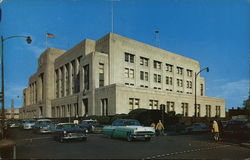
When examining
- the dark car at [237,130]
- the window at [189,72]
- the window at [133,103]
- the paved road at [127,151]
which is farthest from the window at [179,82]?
the paved road at [127,151]

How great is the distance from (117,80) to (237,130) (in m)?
35.3

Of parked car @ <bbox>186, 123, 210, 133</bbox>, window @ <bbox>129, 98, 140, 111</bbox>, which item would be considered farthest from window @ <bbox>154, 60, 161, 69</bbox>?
parked car @ <bbox>186, 123, 210, 133</bbox>

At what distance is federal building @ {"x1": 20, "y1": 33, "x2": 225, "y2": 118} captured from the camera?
161 feet

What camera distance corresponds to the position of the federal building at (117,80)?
49062mm

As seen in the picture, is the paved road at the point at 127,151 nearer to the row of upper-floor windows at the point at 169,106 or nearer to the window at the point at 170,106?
the row of upper-floor windows at the point at 169,106

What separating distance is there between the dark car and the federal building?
23.8m

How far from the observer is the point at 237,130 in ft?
74.1

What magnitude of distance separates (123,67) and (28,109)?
64.3m

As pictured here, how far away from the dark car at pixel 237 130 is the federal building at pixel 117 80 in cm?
2375

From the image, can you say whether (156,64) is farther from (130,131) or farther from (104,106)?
(130,131)

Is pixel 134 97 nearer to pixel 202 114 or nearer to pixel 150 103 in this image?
pixel 150 103

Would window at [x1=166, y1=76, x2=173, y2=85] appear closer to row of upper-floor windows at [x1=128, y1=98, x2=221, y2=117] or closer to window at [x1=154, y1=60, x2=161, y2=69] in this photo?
window at [x1=154, y1=60, x2=161, y2=69]

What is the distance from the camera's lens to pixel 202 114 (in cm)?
6669

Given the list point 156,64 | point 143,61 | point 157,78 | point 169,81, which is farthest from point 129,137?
point 169,81
